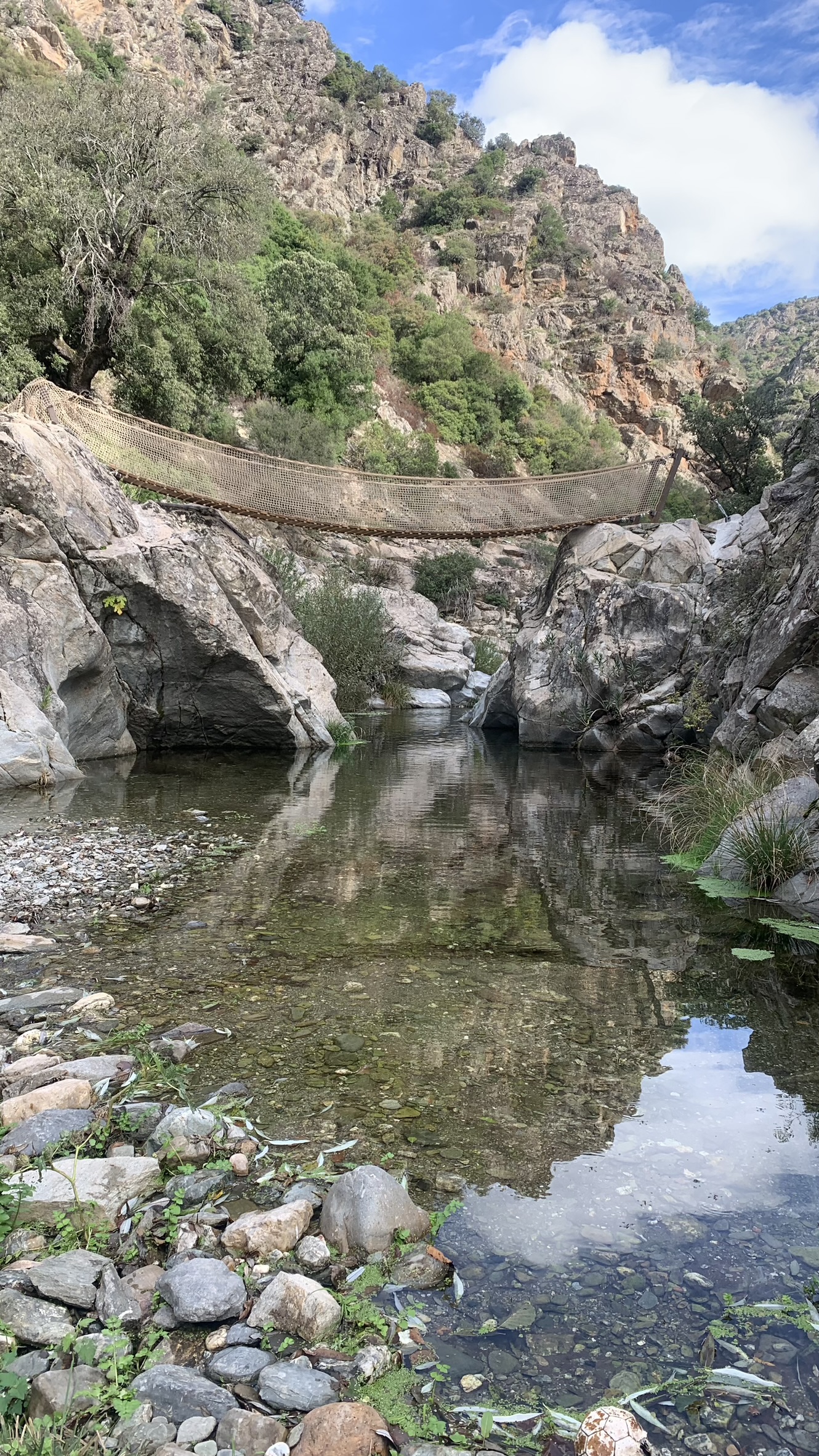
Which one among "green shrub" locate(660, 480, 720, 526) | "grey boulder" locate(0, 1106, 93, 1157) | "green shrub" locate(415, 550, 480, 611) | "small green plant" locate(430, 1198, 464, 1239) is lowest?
"grey boulder" locate(0, 1106, 93, 1157)

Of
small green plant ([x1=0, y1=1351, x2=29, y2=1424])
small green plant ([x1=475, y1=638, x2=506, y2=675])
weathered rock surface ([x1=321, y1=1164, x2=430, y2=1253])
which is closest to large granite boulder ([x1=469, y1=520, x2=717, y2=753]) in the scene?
small green plant ([x1=475, y1=638, x2=506, y2=675])

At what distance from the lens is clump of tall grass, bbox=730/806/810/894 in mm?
4312

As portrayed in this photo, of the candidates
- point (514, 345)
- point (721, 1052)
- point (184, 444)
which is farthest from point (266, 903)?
point (514, 345)

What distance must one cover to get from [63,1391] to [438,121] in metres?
72.4

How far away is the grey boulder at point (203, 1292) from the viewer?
1.46 metres

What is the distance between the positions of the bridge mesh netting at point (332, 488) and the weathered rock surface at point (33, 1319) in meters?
9.70

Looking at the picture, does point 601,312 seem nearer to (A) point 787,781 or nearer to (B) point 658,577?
(B) point 658,577

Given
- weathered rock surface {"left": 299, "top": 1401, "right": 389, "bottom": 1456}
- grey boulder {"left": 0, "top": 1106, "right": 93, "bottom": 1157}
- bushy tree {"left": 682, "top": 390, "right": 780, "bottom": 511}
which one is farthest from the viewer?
bushy tree {"left": 682, "top": 390, "right": 780, "bottom": 511}

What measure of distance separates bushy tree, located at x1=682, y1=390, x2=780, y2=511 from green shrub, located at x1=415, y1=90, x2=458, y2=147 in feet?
153

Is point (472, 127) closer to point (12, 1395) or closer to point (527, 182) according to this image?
point (527, 182)

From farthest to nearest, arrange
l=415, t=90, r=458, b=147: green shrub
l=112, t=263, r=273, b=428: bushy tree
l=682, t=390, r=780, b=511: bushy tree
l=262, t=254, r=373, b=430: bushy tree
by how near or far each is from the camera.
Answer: l=415, t=90, r=458, b=147: green shrub → l=262, t=254, r=373, b=430: bushy tree → l=682, t=390, r=780, b=511: bushy tree → l=112, t=263, r=273, b=428: bushy tree

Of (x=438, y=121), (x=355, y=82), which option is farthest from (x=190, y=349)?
(x=438, y=121)

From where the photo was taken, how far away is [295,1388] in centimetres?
131

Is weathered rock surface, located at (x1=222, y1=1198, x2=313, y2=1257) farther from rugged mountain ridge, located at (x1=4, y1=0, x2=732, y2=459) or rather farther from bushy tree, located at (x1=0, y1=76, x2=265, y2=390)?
rugged mountain ridge, located at (x1=4, y1=0, x2=732, y2=459)
